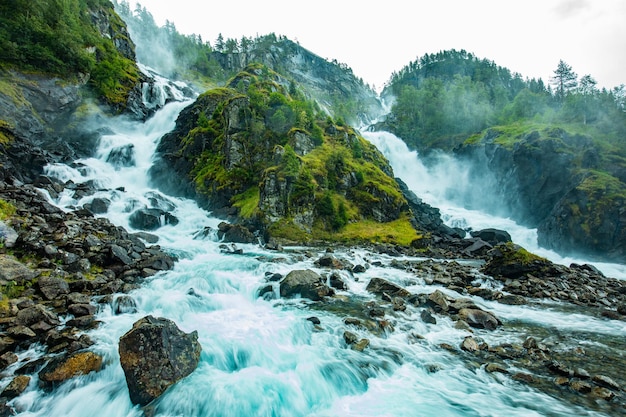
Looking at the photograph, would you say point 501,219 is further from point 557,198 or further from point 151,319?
point 151,319

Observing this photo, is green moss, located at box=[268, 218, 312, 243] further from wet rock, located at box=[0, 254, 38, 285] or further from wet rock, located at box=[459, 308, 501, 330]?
wet rock, located at box=[0, 254, 38, 285]

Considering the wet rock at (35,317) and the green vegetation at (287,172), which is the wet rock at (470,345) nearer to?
the wet rock at (35,317)

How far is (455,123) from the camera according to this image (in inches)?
3794

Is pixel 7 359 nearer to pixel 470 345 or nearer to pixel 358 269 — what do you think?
pixel 470 345

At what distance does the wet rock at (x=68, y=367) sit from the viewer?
809cm

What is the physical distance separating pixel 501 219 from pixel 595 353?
5850 cm

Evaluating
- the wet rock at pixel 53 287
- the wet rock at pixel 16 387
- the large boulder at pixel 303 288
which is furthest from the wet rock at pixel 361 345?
the wet rock at pixel 53 287

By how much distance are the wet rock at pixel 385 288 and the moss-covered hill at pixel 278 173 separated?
18.1 metres

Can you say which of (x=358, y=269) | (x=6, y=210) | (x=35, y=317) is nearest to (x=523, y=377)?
(x=358, y=269)

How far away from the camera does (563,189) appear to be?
5044cm

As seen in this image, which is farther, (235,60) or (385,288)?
(235,60)

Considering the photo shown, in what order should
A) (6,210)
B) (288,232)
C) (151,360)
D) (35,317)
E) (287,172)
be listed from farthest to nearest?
(287,172)
(288,232)
(6,210)
(35,317)
(151,360)

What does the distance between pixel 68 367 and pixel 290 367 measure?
6.37 metres

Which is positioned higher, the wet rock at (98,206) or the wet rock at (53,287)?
the wet rock at (98,206)
